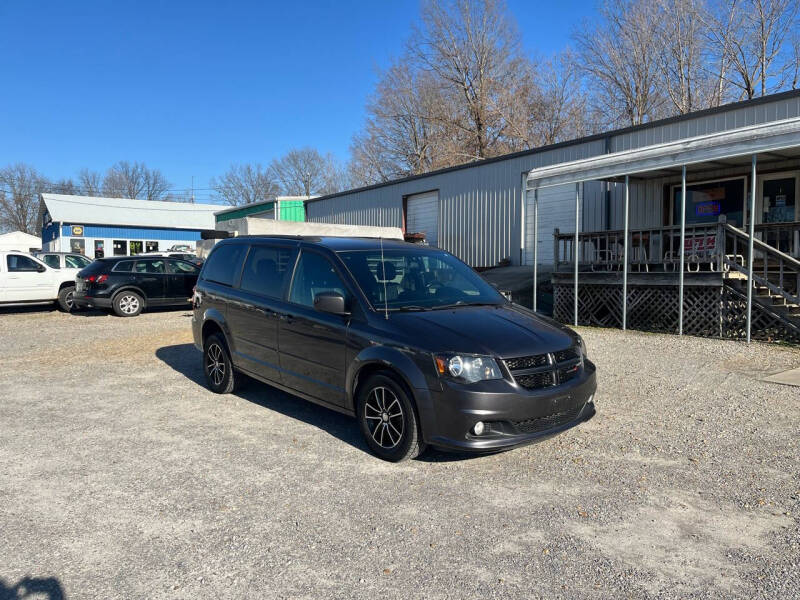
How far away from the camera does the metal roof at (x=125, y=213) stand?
4516cm

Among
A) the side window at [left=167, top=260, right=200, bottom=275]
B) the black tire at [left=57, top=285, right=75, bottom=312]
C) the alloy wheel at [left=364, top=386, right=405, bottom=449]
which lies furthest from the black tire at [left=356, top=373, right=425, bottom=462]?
the black tire at [left=57, top=285, right=75, bottom=312]

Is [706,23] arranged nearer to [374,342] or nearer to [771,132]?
[771,132]

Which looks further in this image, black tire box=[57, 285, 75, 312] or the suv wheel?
black tire box=[57, 285, 75, 312]

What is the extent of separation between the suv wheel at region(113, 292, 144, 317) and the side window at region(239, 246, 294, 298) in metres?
9.92

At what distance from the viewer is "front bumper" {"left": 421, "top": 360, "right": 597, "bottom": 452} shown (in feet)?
13.1

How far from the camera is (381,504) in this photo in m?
3.79

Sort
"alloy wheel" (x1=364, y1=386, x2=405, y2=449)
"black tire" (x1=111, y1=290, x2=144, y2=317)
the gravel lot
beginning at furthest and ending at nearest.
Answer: "black tire" (x1=111, y1=290, x2=144, y2=317) → "alloy wheel" (x1=364, y1=386, x2=405, y2=449) → the gravel lot

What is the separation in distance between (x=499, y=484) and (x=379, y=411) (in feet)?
3.37

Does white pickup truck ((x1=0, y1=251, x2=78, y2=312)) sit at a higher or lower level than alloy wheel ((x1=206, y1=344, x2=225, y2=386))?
higher

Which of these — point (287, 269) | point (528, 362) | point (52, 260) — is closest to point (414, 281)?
point (287, 269)

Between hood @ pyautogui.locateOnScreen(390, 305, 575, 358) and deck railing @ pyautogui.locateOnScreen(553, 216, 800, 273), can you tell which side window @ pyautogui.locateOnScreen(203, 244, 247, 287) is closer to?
→ hood @ pyautogui.locateOnScreen(390, 305, 575, 358)

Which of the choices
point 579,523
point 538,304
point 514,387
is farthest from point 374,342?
point 538,304

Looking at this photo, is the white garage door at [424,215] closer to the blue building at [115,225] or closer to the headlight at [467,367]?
the headlight at [467,367]

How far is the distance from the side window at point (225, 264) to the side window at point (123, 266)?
29.6 ft
